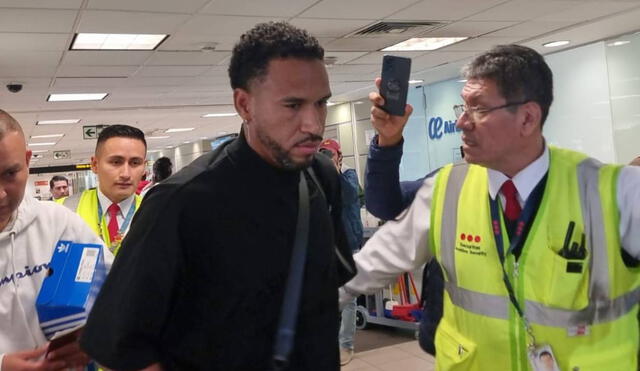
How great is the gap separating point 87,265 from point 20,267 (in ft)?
0.61

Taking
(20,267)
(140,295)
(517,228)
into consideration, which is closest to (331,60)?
(517,228)

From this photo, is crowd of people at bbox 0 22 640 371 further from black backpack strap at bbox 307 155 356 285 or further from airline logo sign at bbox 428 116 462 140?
airline logo sign at bbox 428 116 462 140

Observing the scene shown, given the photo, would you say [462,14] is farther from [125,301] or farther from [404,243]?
[125,301]

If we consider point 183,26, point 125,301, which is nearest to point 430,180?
point 125,301

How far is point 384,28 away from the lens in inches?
219

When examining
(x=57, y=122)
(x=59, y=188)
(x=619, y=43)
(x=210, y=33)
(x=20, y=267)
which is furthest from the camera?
(x=57, y=122)

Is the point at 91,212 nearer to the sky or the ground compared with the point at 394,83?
nearer to the ground

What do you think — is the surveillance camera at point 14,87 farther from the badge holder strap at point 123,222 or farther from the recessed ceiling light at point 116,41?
the badge holder strap at point 123,222

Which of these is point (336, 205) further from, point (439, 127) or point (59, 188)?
point (59, 188)

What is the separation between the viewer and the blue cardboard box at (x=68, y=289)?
4.26ft

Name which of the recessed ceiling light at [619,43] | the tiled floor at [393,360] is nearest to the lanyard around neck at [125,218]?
the tiled floor at [393,360]

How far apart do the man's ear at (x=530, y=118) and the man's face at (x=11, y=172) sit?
133 centimetres

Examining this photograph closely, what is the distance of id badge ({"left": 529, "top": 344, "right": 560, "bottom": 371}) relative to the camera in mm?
1333

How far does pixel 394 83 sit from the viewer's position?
1453 millimetres
